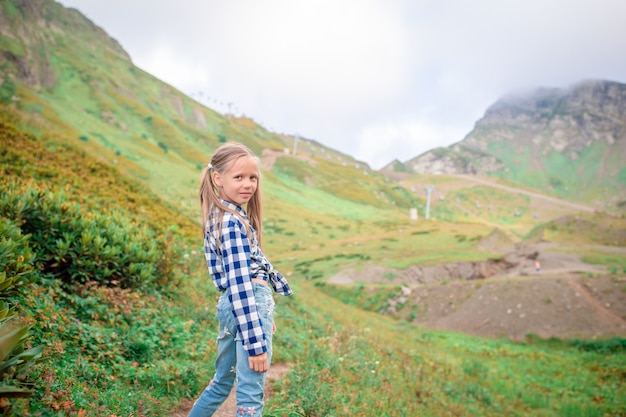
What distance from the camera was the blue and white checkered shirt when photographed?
2.71 meters

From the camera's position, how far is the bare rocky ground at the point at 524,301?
52.4 ft

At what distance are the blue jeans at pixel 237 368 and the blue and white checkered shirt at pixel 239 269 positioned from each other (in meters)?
0.14

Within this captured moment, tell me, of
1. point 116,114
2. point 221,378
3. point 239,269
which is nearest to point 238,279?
point 239,269

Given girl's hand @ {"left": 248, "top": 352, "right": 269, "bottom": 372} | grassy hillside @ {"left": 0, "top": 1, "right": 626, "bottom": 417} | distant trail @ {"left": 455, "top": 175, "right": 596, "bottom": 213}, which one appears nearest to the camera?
girl's hand @ {"left": 248, "top": 352, "right": 269, "bottom": 372}

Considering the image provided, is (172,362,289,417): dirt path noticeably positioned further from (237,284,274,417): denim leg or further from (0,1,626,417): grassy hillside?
(237,284,274,417): denim leg

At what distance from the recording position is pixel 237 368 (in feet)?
9.30

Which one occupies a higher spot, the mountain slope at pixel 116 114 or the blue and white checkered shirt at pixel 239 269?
the mountain slope at pixel 116 114

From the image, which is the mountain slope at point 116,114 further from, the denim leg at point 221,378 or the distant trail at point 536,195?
the distant trail at point 536,195

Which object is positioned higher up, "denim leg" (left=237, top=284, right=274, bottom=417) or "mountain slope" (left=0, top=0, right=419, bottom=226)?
"mountain slope" (left=0, top=0, right=419, bottom=226)

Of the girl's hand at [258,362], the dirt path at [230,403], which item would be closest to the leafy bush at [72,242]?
the dirt path at [230,403]

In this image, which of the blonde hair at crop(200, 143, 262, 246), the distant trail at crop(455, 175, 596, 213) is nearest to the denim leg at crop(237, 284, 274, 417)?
the blonde hair at crop(200, 143, 262, 246)

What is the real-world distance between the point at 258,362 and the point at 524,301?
59.1 feet

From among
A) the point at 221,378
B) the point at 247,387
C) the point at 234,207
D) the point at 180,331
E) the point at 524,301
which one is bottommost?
the point at 524,301

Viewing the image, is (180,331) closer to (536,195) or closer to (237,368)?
(237,368)
